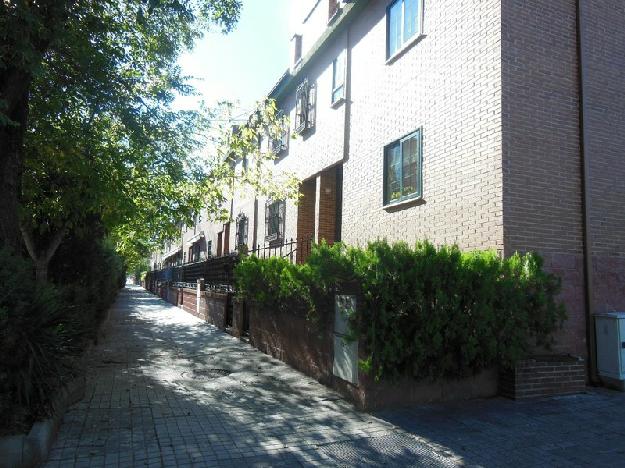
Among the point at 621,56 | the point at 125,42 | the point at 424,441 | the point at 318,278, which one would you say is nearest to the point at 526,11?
the point at 621,56

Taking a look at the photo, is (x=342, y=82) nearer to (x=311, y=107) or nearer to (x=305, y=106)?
(x=311, y=107)

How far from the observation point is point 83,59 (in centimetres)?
727

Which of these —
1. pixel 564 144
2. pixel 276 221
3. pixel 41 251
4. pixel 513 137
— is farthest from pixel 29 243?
pixel 564 144

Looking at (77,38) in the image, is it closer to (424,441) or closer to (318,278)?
(318,278)

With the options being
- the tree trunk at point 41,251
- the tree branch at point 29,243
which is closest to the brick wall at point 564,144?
the tree trunk at point 41,251

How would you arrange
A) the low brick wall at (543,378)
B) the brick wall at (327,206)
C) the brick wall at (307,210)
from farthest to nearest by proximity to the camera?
the brick wall at (307,210) < the brick wall at (327,206) < the low brick wall at (543,378)

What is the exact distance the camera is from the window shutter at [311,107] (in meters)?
13.9

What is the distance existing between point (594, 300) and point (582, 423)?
2626 mm

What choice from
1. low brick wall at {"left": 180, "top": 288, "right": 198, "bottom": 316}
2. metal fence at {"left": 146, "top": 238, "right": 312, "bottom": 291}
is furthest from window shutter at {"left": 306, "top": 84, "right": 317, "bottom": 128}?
low brick wall at {"left": 180, "top": 288, "right": 198, "bottom": 316}

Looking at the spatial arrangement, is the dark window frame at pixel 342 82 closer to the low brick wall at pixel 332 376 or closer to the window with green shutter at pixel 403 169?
the window with green shutter at pixel 403 169

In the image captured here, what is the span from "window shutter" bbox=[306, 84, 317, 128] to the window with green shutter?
13.9ft

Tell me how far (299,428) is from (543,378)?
11.0 ft

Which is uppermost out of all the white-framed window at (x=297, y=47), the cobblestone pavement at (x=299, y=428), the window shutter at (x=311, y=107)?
the white-framed window at (x=297, y=47)

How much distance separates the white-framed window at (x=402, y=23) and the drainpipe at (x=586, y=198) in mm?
2612
